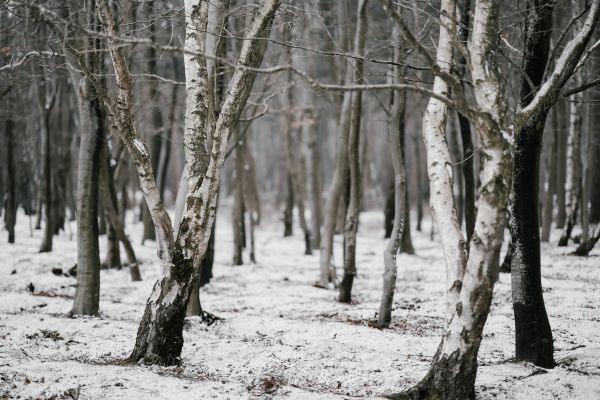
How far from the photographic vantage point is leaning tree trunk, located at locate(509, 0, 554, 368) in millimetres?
5461

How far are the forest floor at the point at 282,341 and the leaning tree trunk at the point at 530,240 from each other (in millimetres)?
298

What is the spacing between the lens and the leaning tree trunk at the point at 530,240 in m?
5.46

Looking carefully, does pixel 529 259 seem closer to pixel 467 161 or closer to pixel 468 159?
pixel 468 159

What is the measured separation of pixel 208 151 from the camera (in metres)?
6.26

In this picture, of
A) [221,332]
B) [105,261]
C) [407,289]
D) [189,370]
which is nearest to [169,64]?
[105,261]

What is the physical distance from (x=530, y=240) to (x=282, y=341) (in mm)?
3379

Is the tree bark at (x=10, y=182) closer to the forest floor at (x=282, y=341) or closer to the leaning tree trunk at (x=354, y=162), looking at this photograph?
the forest floor at (x=282, y=341)

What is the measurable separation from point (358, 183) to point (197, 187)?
205 inches

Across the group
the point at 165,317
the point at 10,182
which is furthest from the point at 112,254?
the point at 165,317

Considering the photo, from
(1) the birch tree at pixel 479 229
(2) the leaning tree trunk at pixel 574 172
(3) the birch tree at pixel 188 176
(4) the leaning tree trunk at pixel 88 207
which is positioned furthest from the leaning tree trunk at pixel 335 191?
(2) the leaning tree trunk at pixel 574 172

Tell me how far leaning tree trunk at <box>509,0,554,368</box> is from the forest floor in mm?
298

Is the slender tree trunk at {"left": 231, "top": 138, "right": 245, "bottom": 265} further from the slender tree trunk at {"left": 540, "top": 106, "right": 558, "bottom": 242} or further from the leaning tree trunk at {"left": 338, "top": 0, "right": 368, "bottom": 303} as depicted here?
the slender tree trunk at {"left": 540, "top": 106, "right": 558, "bottom": 242}

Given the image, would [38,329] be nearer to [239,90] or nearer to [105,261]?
[239,90]

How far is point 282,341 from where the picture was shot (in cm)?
700
